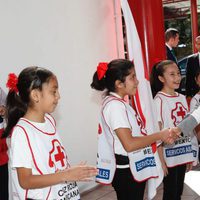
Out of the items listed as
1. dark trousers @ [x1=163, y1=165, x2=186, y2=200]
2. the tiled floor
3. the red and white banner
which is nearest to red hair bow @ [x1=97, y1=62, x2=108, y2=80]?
the red and white banner

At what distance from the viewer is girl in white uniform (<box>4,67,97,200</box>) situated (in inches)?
63.2

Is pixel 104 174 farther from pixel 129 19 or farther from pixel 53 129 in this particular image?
pixel 129 19

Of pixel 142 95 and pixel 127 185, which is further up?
pixel 142 95

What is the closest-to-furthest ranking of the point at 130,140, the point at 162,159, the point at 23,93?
the point at 23,93 < the point at 130,140 < the point at 162,159

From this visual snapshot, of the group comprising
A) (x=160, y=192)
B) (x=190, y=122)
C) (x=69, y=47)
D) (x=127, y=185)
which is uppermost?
(x=69, y=47)

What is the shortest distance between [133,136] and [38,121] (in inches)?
24.0

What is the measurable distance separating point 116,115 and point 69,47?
1685 millimetres

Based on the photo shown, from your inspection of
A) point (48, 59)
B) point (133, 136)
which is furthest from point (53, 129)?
point (48, 59)

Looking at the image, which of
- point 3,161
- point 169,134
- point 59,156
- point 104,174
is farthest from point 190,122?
point 3,161

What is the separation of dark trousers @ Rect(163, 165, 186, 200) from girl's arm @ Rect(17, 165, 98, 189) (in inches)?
46.3

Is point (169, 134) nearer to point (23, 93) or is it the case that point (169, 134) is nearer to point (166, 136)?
point (166, 136)

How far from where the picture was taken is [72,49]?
3664 millimetres

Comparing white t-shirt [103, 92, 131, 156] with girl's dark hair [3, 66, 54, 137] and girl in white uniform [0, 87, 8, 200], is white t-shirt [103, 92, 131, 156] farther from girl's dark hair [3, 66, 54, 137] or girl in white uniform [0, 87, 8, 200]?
girl in white uniform [0, 87, 8, 200]

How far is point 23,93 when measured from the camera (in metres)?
1.78
